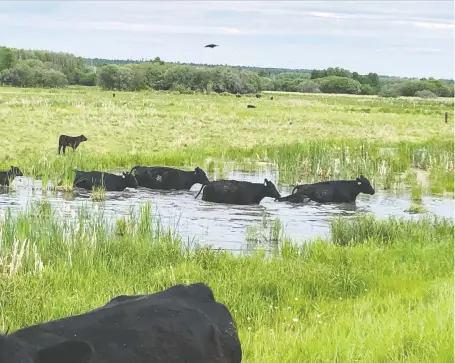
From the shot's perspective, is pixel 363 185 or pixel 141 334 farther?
pixel 363 185

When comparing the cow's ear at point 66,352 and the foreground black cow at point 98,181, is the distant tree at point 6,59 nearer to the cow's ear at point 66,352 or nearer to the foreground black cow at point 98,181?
the foreground black cow at point 98,181

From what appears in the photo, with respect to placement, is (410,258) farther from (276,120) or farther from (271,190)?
(276,120)

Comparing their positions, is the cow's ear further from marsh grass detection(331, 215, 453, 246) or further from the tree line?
the tree line

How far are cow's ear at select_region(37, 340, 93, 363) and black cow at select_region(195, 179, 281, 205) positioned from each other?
39.0 ft

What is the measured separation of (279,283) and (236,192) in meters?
7.53

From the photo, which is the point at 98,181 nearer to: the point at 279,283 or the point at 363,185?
the point at 363,185

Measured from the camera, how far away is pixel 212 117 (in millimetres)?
42781

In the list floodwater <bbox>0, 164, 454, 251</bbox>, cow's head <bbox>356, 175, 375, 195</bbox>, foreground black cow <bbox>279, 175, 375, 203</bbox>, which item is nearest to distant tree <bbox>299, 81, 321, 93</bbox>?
floodwater <bbox>0, 164, 454, 251</bbox>

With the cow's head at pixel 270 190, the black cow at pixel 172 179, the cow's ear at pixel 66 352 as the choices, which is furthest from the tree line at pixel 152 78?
the cow's ear at pixel 66 352

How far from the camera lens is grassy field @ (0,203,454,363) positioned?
5910 mm

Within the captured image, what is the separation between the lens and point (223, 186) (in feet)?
51.3

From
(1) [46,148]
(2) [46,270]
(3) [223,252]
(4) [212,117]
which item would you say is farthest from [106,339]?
(4) [212,117]

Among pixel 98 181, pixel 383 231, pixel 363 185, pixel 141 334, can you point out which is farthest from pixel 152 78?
pixel 141 334

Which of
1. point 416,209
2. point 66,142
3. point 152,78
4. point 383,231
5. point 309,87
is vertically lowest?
point 416,209
